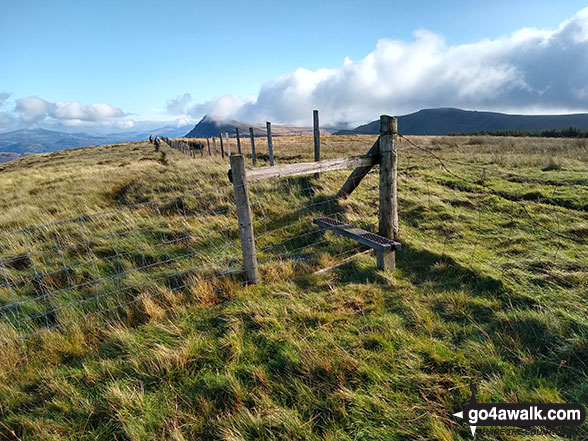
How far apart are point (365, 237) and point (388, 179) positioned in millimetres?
1033

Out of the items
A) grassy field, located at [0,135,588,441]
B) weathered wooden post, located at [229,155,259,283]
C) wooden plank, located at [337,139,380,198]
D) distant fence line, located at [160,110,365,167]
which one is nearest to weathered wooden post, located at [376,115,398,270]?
wooden plank, located at [337,139,380,198]

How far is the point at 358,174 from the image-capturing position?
5957 mm

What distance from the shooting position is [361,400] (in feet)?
7.38

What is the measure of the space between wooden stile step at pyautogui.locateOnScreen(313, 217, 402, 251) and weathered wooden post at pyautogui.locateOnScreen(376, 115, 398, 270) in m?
0.22

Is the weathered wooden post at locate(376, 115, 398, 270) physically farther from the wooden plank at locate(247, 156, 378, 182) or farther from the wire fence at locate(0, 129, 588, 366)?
the wire fence at locate(0, 129, 588, 366)

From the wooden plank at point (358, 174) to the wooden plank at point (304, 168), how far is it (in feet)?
0.33

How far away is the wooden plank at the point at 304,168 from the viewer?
4.00m

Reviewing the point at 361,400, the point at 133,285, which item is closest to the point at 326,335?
the point at 361,400

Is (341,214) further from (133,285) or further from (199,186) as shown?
(199,186)

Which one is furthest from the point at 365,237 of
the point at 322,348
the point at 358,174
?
the point at 322,348

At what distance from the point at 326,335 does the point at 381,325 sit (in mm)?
592

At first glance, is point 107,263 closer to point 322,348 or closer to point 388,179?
point 322,348

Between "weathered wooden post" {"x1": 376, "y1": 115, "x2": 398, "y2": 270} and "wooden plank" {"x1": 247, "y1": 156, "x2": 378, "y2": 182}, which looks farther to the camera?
"weathered wooden post" {"x1": 376, "y1": 115, "x2": 398, "y2": 270}

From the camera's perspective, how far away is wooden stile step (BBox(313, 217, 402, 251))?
167 inches
